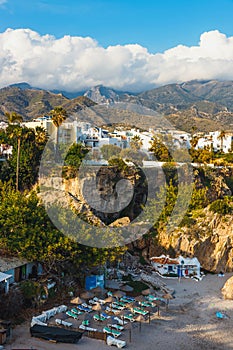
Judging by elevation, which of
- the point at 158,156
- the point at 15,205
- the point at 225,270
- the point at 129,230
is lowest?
the point at 225,270

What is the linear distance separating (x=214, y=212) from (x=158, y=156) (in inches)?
862

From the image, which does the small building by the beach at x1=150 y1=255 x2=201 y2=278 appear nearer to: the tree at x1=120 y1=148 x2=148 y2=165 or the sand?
the sand

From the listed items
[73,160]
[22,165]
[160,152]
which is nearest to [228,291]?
[73,160]

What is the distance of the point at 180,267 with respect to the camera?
3297 centimetres

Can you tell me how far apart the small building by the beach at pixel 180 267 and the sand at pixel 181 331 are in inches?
192

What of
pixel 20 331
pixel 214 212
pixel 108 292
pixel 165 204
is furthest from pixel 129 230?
pixel 20 331

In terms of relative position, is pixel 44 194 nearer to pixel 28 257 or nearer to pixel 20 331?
pixel 28 257

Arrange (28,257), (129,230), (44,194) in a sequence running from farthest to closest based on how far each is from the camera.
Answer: (129,230) < (44,194) < (28,257)

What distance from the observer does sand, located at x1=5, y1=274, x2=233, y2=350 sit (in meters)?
19.0

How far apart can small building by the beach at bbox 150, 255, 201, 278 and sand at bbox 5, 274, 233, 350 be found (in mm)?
4887

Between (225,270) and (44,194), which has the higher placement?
(44,194)

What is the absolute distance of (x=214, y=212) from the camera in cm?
3806

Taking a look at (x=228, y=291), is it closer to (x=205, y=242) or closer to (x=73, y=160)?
(x=205, y=242)

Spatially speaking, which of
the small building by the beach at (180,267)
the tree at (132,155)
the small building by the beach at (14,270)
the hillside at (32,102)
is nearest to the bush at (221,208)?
the small building by the beach at (180,267)
